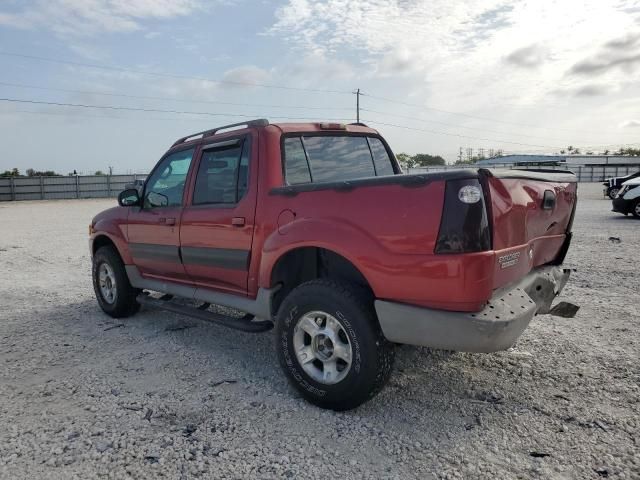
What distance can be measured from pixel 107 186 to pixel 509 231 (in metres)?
40.5

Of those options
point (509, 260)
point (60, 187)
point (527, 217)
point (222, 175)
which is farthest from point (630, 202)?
point (60, 187)

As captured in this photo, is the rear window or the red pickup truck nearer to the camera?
the red pickup truck

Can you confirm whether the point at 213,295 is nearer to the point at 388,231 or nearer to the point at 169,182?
the point at 169,182

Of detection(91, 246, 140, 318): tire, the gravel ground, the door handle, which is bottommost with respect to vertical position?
the gravel ground

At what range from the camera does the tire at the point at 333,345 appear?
9.76ft

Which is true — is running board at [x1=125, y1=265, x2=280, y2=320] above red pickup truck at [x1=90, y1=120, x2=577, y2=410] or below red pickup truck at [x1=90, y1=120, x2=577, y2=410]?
below

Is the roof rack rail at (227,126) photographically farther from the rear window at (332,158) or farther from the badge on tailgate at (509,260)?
the badge on tailgate at (509,260)

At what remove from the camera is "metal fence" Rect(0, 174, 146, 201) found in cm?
3561

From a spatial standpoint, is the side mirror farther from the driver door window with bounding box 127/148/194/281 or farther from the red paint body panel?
the red paint body panel

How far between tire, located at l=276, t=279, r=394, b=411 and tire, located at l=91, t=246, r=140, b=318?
2.71m

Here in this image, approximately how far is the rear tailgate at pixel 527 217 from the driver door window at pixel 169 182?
2914 millimetres

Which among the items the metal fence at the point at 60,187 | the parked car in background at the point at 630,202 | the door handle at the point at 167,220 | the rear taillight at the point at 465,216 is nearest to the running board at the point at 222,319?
the door handle at the point at 167,220

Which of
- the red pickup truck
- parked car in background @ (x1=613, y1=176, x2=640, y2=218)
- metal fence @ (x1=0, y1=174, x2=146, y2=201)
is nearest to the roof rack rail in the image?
the red pickup truck

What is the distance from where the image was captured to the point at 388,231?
113 inches
